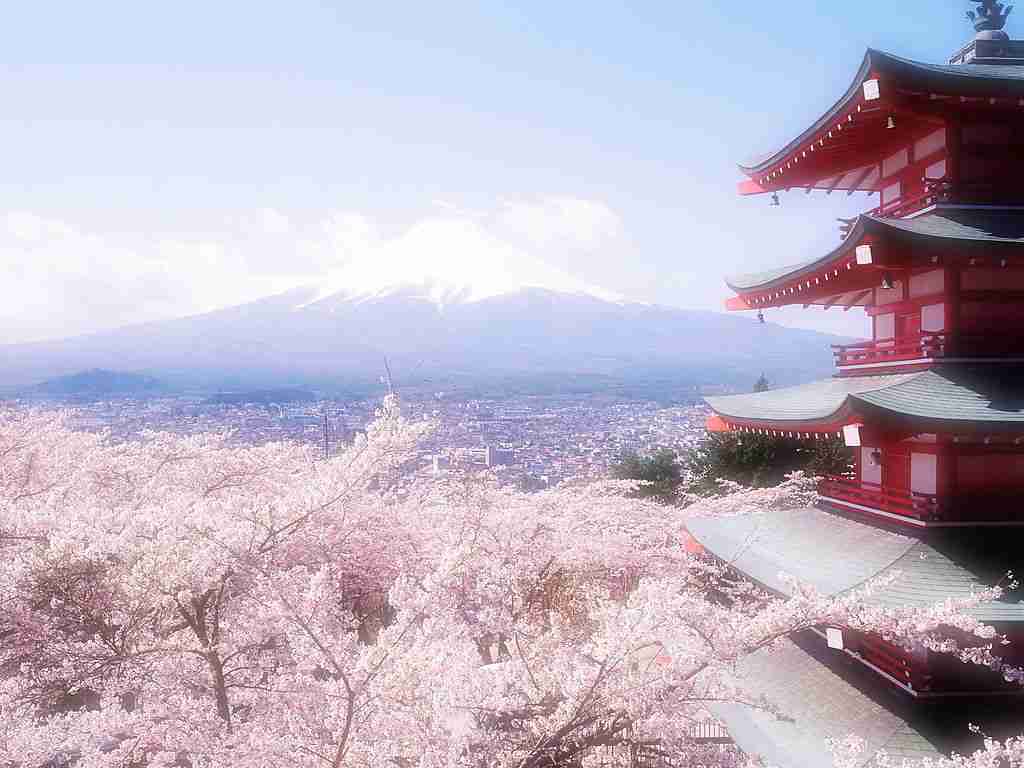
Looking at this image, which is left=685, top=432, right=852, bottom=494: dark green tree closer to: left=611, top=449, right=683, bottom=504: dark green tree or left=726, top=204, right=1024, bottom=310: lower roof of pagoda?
left=611, top=449, right=683, bottom=504: dark green tree

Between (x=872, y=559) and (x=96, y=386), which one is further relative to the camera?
(x=96, y=386)

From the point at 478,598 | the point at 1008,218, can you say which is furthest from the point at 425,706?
the point at 1008,218

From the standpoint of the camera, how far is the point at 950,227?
20.9 ft

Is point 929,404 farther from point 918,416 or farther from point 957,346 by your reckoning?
point 957,346

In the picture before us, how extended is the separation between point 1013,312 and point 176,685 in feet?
28.9

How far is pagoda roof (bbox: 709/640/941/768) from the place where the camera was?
18.4 ft

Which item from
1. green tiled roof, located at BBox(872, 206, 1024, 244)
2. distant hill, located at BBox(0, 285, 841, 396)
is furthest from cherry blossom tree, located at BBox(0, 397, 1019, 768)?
distant hill, located at BBox(0, 285, 841, 396)

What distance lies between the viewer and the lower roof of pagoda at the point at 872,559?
5.55 metres

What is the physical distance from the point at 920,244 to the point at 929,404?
4.85ft

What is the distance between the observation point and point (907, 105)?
6457 millimetres

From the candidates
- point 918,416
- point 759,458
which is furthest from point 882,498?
point 759,458

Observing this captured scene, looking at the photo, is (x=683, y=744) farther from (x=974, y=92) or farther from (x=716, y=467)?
(x=716, y=467)

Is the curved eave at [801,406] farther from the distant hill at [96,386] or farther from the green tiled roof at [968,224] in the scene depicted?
the distant hill at [96,386]

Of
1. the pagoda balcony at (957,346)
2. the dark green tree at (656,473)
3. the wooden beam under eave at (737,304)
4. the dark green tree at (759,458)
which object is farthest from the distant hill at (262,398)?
the pagoda balcony at (957,346)
